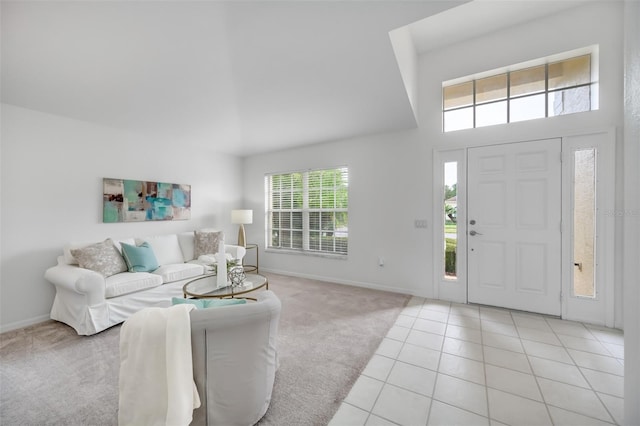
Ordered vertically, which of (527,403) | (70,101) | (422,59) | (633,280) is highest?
(422,59)

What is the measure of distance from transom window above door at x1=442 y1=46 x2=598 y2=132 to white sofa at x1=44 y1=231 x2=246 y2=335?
4259 millimetres

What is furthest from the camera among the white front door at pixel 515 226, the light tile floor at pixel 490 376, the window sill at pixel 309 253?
the window sill at pixel 309 253

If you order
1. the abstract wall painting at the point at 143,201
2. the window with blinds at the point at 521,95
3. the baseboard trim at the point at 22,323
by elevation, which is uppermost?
the window with blinds at the point at 521,95

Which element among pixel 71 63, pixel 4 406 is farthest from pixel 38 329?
pixel 71 63

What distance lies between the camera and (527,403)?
1.67 metres

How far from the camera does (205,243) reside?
416 centimetres

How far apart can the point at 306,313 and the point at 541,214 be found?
303cm

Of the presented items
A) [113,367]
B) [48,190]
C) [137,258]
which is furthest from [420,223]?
[48,190]

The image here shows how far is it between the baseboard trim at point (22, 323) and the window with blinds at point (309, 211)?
3237 millimetres

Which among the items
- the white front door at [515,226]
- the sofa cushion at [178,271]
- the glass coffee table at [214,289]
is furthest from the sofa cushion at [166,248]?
the white front door at [515,226]

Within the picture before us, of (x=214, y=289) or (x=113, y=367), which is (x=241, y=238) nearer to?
(x=214, y=289)

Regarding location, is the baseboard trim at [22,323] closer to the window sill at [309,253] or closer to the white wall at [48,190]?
A: the white wall at [48,190]

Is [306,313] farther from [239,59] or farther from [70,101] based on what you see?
[70,101]

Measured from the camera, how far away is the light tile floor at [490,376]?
158cm
